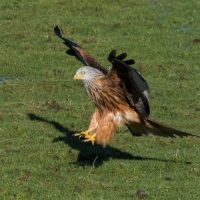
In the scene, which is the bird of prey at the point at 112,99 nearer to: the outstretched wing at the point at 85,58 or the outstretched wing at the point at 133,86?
the outstretched wing at the point at 133,86

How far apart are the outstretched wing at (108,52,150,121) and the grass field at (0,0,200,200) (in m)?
0.78

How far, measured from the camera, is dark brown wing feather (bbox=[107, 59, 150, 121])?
927 cm

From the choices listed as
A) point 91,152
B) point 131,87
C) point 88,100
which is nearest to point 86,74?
point 131,87

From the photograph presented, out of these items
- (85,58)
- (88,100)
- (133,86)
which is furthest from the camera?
(88,100)

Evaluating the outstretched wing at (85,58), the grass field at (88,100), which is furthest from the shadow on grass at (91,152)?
the outstretched wing at (85,58)

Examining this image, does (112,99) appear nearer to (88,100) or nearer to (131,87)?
(131,87)

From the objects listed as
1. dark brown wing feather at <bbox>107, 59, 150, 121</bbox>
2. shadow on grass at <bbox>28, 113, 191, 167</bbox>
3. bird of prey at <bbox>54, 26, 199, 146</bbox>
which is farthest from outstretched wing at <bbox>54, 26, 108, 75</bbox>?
shadow on grass at <bbox>28, 113, 191, 167</bbox>

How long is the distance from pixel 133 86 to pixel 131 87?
54mm

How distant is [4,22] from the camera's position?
17875 millimetres

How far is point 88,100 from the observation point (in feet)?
43.7

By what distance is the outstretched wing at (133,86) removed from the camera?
925 centimetres

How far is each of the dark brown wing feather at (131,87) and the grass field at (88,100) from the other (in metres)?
0.76

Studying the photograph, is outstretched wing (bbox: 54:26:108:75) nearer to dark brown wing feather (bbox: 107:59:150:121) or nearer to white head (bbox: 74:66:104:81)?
white head (bbox: 74:66:104:81)

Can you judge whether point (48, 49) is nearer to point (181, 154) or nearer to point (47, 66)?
point (47, 66)
